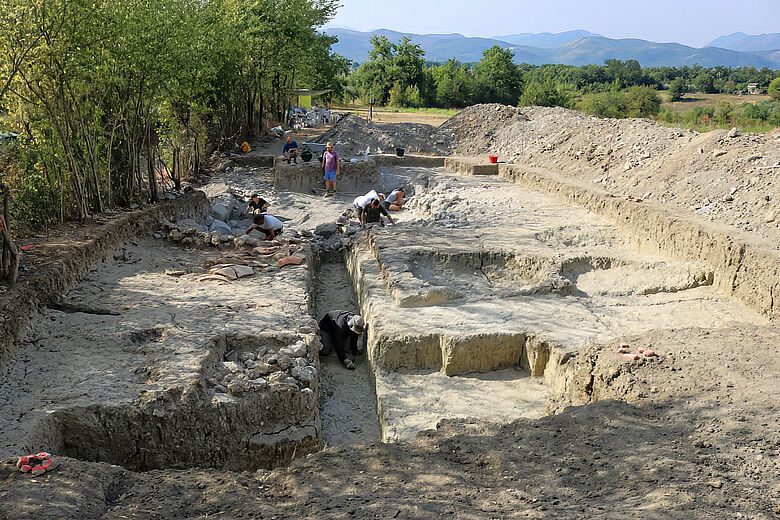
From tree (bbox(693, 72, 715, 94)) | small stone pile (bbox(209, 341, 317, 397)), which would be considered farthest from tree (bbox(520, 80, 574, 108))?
small stone pile (bbox(209, 341, 317, 397))

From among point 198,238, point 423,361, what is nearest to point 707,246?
point 423,361

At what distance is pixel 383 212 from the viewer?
11.8 meters

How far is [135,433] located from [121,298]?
2.75m

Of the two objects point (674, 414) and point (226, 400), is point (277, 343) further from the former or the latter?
point (674, 414)

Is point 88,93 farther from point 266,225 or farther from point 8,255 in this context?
point 266,225

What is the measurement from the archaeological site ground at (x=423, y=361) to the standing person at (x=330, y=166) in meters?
2.84

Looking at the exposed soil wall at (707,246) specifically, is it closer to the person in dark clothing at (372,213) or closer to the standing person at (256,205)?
the person in dark clothing at (372,213)

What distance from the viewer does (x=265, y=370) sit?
18.9 feet

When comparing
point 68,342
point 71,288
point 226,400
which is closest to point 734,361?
point 226,400

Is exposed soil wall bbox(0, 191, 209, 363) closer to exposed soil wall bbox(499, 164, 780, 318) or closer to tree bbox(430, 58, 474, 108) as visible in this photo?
exposed soil wall bbox(499, 164, 780, 318)

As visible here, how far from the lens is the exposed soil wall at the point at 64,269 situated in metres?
5.70

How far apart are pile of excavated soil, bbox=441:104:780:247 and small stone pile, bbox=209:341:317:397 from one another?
A: 667 centimetres

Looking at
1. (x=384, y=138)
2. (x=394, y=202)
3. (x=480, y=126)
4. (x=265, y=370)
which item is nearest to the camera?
(x=265, y=370)

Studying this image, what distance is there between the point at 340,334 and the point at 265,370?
5.16ft
